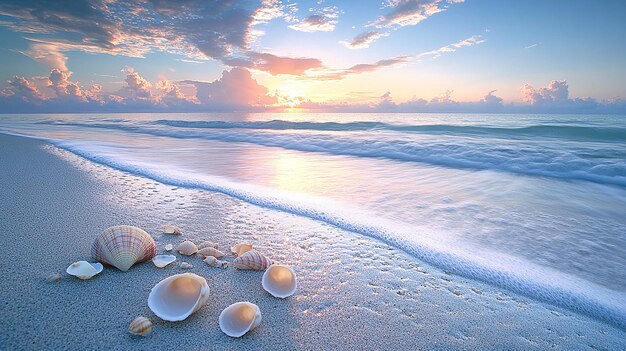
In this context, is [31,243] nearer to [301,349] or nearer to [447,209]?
[301,349]

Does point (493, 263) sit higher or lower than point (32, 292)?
lower

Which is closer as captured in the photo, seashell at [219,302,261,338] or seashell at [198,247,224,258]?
seashell at [219,302,261,338]

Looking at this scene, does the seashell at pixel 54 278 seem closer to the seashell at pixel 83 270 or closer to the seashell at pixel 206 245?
the seashell at pixel 83 270

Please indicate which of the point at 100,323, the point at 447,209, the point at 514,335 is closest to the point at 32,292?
the point at 100,323

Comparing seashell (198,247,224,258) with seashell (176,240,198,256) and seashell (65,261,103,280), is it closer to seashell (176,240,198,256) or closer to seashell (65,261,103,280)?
seashell (176,240,198,256)

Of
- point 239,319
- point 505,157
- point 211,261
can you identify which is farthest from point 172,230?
point 505,157

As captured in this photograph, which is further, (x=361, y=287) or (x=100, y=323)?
(x=361, y=287)

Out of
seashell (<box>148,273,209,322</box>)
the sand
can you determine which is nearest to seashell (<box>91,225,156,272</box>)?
the sand

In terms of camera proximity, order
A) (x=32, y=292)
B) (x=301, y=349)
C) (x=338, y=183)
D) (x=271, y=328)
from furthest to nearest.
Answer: (x=338, y=183) < (x=32, y=292) < (x=271, y=328) < (x=301, y=349)
